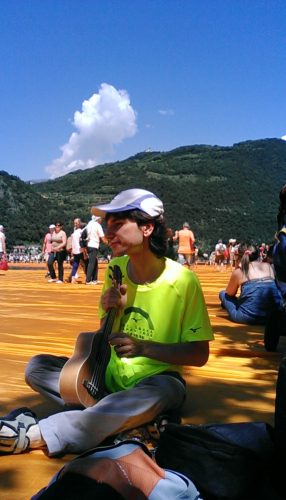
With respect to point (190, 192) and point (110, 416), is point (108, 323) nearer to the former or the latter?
point (110, 416)

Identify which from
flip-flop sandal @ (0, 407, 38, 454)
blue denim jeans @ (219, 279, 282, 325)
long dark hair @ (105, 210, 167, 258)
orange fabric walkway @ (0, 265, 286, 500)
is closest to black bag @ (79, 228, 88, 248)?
orange fabric walkway @ (0, 265, 286, 500)

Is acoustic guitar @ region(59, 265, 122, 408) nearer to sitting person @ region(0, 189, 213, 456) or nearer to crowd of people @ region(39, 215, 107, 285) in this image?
sitting person @ region(0, 189, 213, 456)

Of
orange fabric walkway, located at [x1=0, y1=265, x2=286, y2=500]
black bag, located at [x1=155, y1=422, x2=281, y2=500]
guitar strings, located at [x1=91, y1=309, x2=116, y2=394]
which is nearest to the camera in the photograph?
black bag, located at [x1=155, y1=422, x2=281, y2=500]

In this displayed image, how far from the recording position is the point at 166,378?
2.52 m

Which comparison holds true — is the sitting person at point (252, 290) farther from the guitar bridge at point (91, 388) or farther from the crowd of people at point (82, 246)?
the crowd of people at point (82, 246)

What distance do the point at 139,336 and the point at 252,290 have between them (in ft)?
11.0

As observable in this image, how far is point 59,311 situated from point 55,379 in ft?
15.1

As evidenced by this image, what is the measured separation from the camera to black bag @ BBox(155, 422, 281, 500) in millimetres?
1816

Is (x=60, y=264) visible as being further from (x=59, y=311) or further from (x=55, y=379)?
(x=55, y=379)

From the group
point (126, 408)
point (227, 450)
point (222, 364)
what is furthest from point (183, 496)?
point (222, 364)

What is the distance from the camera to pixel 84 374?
2.42m

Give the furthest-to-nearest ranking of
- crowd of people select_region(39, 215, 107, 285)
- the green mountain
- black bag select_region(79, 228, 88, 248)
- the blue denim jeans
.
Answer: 1. the green mountain
2. black bag select_region(79, 228, 88, 248)
3. crowd of people select_region(39, 215, 107, 285)
4. the blue denim jeans

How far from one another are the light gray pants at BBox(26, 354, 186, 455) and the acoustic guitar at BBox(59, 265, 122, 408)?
8 centimetres

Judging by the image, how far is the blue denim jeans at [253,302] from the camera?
221 inches
